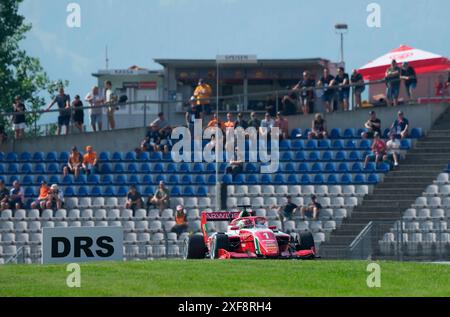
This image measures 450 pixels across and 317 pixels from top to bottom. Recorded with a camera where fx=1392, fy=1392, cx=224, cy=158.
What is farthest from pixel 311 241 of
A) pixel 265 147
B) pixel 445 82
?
pixel 445 82

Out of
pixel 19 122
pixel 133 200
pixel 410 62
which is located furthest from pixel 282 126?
pixel 19 122

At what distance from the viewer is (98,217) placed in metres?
40.4

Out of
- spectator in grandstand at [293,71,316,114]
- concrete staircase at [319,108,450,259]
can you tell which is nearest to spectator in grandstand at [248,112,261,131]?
spectator in grandstand at [293,71,316,114]

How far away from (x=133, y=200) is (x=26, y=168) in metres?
5.09

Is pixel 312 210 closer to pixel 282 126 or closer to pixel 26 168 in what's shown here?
pixel 282 126

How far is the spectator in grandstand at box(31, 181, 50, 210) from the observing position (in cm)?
4116

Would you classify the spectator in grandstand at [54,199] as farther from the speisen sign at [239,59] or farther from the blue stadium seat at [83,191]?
the speisen sign at [239,59]

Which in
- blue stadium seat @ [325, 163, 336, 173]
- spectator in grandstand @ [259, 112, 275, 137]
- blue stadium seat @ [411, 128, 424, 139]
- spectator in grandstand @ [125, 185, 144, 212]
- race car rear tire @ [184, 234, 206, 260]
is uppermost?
spectator in grandstand @ [259, 112, 275, 137]

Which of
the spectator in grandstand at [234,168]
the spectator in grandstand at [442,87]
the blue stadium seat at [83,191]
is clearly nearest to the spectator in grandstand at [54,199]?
the blue stadium seat at [83,191]

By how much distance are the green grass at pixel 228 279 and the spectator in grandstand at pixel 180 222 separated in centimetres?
1046

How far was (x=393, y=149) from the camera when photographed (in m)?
42.2

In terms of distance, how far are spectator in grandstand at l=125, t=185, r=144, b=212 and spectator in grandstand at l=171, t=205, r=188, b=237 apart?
1.71 m

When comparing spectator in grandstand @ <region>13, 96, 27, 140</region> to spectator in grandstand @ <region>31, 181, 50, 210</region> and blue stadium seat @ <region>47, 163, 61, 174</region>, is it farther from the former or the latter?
spectator in grandstand @ <region>31, 181, 50, 210</region>

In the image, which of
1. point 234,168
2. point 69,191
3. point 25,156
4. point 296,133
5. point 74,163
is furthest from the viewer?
point 25,156
